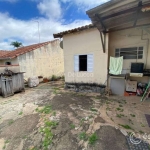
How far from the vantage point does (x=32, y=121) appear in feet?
11.3

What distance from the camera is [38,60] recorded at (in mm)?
10375

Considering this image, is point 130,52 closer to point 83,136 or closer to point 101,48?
point 101,48

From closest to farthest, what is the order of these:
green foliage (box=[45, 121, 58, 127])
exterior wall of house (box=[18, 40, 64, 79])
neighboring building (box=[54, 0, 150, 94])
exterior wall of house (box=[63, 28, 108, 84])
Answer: green foliage (box=[45, 121, 58, 127])
neighboring building (box=[54, 0, 150, 94])
exterior wall of house (box=[63, 28, 108, 84])
exterior wall of house (box=[18, 40, 64, 79])

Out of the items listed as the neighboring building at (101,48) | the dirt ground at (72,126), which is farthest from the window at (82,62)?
the dirt ground at (72,126)

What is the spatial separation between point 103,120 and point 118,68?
334cm

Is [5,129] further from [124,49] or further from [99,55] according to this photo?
[124,49]

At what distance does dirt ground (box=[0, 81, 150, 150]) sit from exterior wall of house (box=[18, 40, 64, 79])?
5501 mm

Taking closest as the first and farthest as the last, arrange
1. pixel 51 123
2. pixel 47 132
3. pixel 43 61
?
1. pixel 47 132
2. pixel 51 123
3. pixel 43 61

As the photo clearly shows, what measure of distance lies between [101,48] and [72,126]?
4584 millimetres

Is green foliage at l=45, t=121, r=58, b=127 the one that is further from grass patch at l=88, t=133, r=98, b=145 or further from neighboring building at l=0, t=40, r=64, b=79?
neighboring building at l=0, t=40, r=64, b=79

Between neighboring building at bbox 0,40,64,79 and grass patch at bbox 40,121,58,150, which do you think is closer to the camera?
grass patch at bbox 40,121,58,150

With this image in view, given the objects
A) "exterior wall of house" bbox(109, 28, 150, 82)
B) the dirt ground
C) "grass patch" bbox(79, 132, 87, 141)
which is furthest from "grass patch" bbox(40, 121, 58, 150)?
"exterior wall of house" bbox(109, 28, 150, 82)

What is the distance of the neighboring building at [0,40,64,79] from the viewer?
9.03 metres

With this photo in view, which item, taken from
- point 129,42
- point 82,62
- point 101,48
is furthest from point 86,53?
point 129,42
